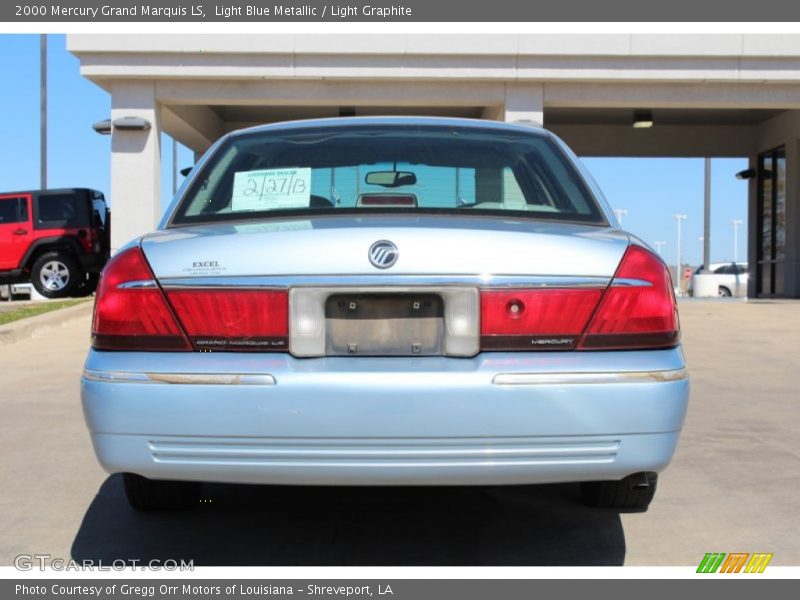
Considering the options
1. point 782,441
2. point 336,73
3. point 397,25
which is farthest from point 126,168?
point 782,441

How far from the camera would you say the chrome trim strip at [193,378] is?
9.45 ft

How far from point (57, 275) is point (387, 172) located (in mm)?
16879

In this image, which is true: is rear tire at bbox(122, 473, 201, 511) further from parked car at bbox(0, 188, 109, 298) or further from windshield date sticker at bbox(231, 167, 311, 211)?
parked car at bbox(0, 188, 109, 298)

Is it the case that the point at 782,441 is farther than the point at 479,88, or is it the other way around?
the point at 479,88

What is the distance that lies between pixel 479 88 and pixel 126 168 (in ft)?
17.7

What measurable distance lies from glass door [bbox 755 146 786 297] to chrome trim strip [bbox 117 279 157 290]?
20.6 m

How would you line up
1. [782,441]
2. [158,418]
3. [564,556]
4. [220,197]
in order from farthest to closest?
[782,441] < [220,197] < [564,556] < [158,418]

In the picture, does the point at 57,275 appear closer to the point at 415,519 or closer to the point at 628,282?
the point at 415,519

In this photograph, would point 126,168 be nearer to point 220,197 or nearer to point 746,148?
point 220,197

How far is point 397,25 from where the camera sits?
14.5 meters

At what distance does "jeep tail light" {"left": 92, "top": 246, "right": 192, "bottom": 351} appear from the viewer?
3002mm

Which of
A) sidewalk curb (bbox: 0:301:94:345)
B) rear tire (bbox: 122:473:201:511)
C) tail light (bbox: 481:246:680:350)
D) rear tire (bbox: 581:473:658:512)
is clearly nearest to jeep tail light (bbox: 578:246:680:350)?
tail light (bbox: 481:246:680:350)

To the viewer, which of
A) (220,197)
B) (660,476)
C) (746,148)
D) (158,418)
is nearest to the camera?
(158,418)
